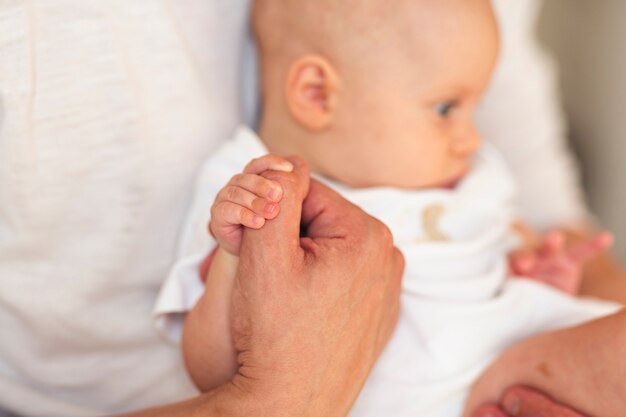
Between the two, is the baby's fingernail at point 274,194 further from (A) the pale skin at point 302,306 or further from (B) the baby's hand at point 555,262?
(B) the baby's hand at point 555,262

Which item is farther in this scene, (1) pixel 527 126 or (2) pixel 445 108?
(1) pixel 527 126

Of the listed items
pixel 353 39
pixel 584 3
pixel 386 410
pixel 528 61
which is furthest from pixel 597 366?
pixel 584 3

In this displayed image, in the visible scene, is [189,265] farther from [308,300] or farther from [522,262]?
[522,262]

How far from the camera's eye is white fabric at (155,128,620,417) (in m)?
0.72

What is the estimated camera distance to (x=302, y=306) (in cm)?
57

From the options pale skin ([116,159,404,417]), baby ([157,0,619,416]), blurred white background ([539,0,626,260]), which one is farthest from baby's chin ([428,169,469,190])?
blurred white background ([539,0,626,260])

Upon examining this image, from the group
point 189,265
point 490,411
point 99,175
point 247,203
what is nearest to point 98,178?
point 99,175

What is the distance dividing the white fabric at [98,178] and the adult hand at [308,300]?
206 mm

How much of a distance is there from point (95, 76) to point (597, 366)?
0.58 meters

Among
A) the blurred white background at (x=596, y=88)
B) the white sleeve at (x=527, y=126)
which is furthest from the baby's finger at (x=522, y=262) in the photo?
the blurred white background at (x=596, y=88)

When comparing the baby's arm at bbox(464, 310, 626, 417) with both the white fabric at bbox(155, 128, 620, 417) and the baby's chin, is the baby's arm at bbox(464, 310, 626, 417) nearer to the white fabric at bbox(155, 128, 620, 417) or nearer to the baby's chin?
the white fabric at bbox(155, 128, 620, 417)

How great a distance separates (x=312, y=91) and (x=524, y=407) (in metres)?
0.42

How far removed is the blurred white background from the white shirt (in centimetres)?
149

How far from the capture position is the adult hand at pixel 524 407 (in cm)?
68
